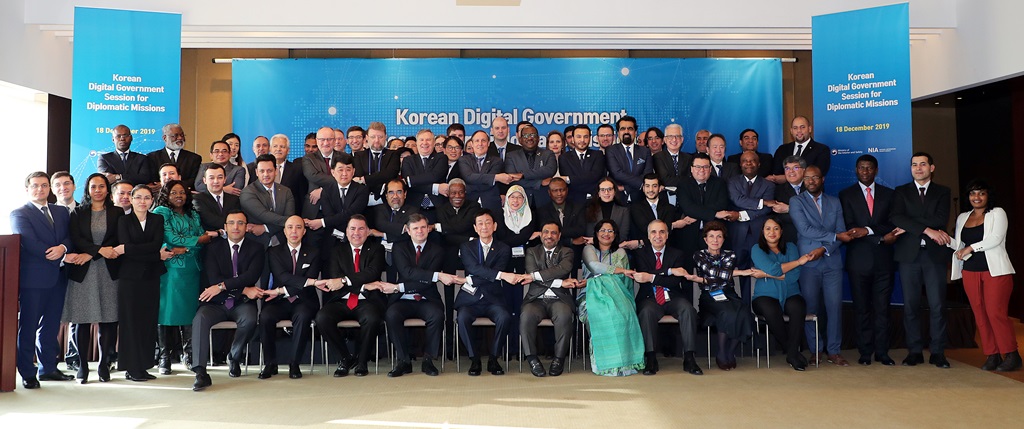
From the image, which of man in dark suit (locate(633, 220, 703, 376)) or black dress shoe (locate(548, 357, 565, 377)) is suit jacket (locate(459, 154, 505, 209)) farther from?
black dress shoe (locate(548, 357, 565, 377))

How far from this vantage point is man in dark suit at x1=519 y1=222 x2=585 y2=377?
624cm

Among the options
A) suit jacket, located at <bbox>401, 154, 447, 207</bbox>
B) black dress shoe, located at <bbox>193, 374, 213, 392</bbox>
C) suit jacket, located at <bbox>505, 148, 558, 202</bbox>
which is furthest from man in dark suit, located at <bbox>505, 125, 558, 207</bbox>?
black dress shoe, located at <bbox>193, 374, 213, 392</bbox>

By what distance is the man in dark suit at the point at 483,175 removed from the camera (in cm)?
700

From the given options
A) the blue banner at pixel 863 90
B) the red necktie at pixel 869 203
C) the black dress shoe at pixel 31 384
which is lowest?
the black dress shoe at pixel 31 384

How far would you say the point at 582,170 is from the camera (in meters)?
7.21

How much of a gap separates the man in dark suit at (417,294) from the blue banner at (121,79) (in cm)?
295

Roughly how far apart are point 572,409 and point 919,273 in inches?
134

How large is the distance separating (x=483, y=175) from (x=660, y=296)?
1.78 m

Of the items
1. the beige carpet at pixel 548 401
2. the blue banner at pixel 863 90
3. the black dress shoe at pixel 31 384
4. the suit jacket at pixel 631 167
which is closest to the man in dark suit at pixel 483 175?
the suit jacket at pixel 631 167

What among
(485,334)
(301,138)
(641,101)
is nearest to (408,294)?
(485,334)

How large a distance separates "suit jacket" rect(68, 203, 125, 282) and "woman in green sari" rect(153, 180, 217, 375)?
36 cm

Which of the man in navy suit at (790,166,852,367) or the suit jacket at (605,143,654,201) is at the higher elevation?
the suit jacket at (605,143,654,201)

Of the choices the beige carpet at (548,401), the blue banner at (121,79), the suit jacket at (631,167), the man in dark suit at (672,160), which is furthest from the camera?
the blue banner at (121,79)

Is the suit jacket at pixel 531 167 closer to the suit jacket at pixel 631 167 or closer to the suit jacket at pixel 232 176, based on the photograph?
the suit jacket at pixel 631 167
